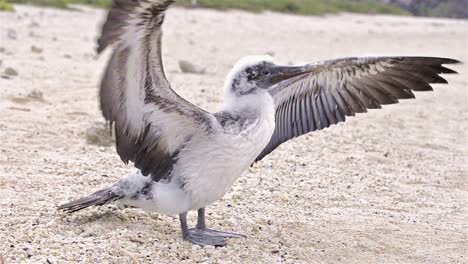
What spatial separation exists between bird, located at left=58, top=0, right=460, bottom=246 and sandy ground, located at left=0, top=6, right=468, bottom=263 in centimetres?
25

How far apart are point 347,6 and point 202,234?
4511cm

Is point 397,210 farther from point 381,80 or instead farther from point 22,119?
point 22,119

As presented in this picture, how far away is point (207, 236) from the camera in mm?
4996

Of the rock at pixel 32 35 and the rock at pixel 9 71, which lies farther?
the rock at pixel 32 35

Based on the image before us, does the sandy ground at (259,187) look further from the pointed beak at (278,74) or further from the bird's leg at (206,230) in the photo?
the pointed beak at (278,74)

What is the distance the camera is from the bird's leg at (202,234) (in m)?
4.90

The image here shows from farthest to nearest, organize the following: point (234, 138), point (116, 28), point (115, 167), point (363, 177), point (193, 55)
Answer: point (193, 55) → point (363, 177) → point (115, 167) → point (234, 138) → point (116, 28)

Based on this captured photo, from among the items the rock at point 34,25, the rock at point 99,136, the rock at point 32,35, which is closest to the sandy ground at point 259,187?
the rock at point 99,136

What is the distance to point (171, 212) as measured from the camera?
4859mm

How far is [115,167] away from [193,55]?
10451 millimetres

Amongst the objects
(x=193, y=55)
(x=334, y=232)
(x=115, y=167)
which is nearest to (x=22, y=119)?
(x=115, y=167)

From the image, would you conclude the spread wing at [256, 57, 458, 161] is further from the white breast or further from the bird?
the white breast

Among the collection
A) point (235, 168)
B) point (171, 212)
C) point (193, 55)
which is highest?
point (235, 168)

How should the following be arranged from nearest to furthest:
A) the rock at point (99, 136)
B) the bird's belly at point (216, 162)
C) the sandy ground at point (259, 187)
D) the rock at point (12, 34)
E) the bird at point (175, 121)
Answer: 1. the bird at point (175, 121)
2. the bird's belly at point (216, 162)
3. the sandy ground at point (259, 187)
4. the rock at point (99, 136)
5. the rock at point (12, 34)
